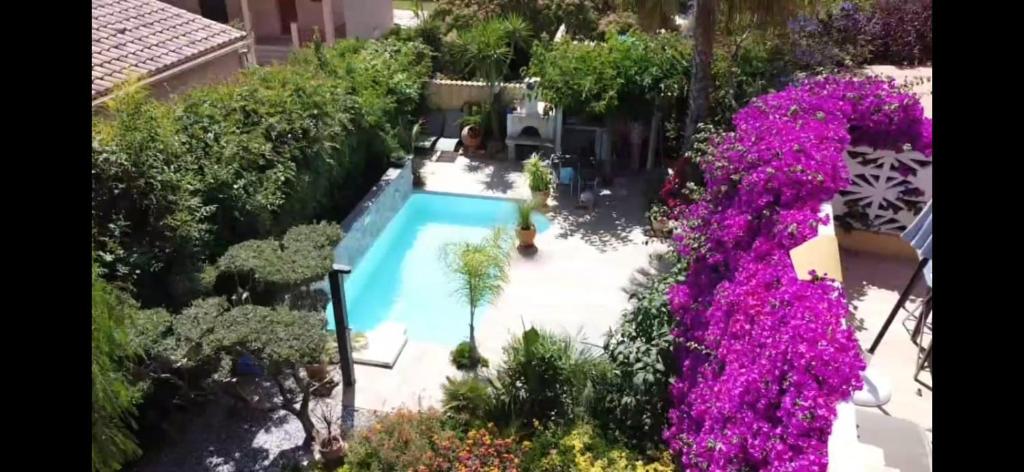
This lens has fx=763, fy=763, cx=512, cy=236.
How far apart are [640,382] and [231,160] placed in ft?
24.3

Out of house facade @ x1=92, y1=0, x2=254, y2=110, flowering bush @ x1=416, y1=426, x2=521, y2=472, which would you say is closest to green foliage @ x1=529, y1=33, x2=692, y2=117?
house facade @ x1=92, y1=0, x2=254, y2=110

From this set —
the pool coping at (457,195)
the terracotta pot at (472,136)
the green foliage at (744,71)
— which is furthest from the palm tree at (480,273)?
the terracotta pot at (472,136)

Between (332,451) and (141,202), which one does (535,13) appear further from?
(332,451)

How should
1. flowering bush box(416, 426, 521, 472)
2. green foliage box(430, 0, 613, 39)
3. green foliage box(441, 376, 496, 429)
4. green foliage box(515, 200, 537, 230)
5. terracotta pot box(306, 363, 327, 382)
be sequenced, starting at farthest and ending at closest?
green foliage box(430, 0, 613, 39), green foliage box(515, 200, 537, 230), terracotta pot box(306, 363, 327, 382), green foliage box(441, 376, 496, 429), flowering bush box(416, 426, 521, 472)

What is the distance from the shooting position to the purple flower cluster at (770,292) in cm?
631

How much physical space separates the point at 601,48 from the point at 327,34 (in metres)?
12.9

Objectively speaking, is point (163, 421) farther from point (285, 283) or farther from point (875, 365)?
point (875, 365)

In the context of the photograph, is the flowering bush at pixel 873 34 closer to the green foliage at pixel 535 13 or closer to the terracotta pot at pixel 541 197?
the green foliage at pixel 535 13

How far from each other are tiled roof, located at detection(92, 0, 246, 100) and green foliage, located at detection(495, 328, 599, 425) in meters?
9.20

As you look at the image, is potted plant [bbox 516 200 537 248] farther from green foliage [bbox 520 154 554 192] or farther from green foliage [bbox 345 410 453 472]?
green foliage [bbox 345 410 453 472]

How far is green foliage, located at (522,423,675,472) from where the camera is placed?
27.8 feet

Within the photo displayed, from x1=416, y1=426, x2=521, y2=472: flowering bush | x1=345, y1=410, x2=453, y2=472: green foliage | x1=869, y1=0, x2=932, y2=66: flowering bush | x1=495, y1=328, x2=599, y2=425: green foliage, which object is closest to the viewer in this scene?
x1=416, y1=426, x2=521, y2=472: flowering bush

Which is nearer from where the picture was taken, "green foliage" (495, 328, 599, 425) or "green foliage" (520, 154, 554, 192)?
"green foliage" (495, 328, 599, 425)
